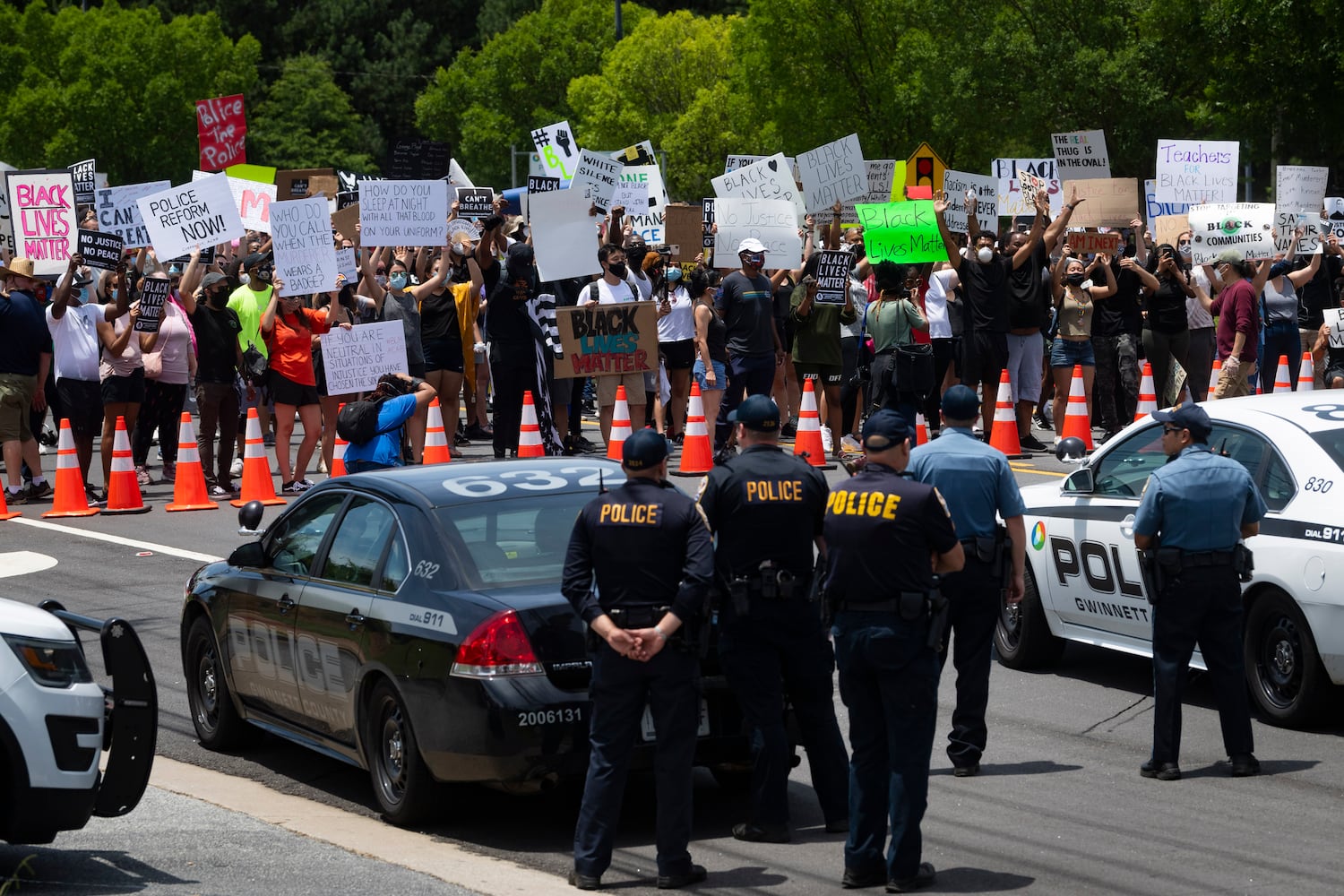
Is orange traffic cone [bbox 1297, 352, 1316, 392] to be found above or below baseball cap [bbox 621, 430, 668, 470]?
below

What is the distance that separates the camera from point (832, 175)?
22203 millimetres

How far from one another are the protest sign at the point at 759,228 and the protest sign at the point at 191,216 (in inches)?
201

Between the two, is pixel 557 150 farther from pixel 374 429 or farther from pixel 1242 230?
pixel 374 429

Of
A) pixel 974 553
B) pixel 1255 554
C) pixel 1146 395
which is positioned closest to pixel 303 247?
pixel 1146 395

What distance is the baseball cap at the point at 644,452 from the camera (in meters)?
6.98

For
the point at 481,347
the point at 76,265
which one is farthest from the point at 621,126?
the point at 76,265

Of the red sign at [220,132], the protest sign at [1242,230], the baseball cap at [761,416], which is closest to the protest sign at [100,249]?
the red sign at [220,132]

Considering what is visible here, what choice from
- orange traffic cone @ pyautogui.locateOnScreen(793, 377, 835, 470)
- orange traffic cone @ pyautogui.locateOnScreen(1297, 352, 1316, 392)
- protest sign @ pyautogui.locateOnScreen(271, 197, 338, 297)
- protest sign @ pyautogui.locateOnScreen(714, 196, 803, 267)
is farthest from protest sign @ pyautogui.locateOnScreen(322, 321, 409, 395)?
orange traffic cone @ pyautogui.locateOnScreen(1297, 352, 1316, 392)

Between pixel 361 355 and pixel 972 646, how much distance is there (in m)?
10.3

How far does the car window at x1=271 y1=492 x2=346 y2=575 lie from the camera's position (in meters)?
8.66

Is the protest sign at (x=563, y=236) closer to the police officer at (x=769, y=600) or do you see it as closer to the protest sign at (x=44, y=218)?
the protest sign at (x=44, y=218)

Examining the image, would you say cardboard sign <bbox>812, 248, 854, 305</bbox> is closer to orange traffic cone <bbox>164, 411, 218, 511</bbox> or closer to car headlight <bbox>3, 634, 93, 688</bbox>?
orange traffic cone <bbox>164, 411, 218, 511</bbox>

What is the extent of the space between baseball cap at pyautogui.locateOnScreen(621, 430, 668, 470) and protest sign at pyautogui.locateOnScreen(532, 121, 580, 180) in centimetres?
2091

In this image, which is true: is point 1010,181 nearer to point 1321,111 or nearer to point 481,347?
point 481,347
